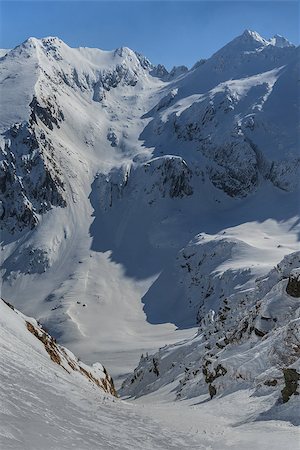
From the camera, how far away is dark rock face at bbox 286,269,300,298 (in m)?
34.5

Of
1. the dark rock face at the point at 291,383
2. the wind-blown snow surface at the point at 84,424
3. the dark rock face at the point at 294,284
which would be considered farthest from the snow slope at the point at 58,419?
the dark rock face at the point at 294,284

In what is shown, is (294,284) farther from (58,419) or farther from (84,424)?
(58,419)

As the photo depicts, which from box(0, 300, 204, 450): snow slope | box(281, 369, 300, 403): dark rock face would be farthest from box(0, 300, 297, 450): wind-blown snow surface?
box(281, 369, 300, 403): dark rock face

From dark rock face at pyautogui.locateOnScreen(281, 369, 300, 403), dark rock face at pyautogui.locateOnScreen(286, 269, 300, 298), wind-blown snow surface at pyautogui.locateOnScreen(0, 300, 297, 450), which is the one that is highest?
wind-blown snow surface at pyautogui.locateOnScreen(0, 300, 297, 450)

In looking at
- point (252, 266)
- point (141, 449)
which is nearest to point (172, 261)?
point (252, 266)

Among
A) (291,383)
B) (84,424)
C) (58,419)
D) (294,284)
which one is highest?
(58,419)

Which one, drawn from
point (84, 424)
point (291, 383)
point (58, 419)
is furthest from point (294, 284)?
point (58, 419)

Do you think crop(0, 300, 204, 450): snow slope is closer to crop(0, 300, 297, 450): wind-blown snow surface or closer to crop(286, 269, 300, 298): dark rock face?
crop(0, 300, 297, 450): wind-blown snow surface

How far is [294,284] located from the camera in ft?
115

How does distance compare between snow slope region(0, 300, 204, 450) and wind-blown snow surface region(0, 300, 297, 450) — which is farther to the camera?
wind-blown snow surface region(0, 300, 297, 450)

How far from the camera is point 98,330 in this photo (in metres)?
150

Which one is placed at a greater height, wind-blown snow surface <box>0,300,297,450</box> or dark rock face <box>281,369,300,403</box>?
wind-blown snow surface <box>0,300,297,450</box>

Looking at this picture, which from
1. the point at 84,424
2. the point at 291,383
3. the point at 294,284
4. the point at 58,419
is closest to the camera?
the point at 58,419

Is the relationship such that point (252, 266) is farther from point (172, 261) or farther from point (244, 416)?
point (244, 416)
